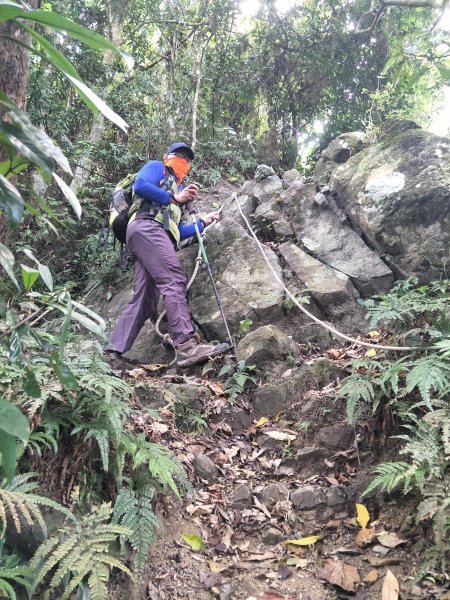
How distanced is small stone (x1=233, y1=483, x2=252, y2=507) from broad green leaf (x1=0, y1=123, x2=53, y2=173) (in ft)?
9.54

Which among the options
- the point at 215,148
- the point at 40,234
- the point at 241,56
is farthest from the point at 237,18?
the point at 40,234

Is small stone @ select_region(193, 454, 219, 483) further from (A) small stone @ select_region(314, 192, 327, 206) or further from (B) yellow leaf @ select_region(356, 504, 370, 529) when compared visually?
(A) small stone @ select_region(314, 192, 327, 206)

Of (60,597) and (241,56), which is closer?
(60,597)

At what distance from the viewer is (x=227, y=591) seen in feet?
8.36

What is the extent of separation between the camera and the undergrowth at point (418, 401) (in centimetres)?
241

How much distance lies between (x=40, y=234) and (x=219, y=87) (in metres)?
6.60

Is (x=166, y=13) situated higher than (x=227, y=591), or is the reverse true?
(x=166, y=13)

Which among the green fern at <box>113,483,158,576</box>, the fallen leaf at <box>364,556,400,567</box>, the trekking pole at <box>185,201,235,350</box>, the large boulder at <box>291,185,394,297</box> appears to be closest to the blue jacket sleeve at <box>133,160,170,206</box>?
the trekking pole at <box>185,201,235,350</box>

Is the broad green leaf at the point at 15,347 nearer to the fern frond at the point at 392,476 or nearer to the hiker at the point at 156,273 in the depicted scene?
the fern frond at the point at 392,476

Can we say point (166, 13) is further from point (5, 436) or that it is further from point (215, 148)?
point (5, 436)

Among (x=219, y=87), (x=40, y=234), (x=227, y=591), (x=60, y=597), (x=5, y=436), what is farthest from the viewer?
(x=219, y=87)

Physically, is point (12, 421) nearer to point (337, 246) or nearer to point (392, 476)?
point (392, 476)

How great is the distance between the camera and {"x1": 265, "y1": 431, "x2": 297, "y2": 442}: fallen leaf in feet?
12.9

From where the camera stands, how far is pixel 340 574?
99.2 inches
